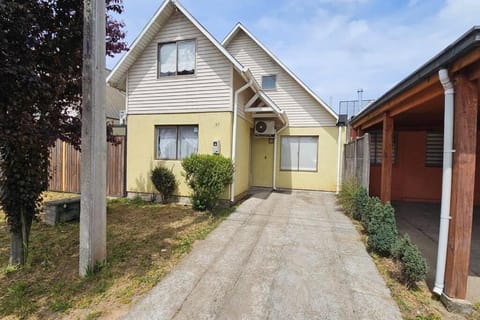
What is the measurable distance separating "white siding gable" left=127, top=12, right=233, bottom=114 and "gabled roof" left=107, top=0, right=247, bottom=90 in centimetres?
13

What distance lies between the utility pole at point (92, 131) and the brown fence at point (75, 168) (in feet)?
17.9

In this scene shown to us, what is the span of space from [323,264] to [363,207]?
8.17 ft

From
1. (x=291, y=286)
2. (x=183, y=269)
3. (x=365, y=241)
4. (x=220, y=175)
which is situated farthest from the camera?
(x=220, y=175)

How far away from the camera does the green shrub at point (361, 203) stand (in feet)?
18.1

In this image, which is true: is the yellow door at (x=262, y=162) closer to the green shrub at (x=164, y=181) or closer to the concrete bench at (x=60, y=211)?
the green shrub at (x=164, y=181)

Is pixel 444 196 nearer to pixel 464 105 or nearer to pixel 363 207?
pixel 464 105

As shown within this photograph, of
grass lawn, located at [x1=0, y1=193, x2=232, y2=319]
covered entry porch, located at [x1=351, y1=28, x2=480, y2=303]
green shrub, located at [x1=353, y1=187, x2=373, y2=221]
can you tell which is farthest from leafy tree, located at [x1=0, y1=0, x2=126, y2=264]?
green shrub, located at [x1=353, y1=187, x2=373, y2=221]

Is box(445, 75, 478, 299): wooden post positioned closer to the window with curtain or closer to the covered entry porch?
the covered entry porch

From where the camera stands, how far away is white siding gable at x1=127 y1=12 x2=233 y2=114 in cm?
723

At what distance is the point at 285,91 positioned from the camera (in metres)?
10.9

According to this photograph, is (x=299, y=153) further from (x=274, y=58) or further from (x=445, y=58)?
(x=445, y=58)

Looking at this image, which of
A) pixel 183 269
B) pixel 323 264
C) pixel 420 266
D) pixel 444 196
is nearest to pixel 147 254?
pixel 183 269

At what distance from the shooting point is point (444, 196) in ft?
9.91

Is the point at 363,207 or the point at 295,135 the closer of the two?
the point at 363,207
